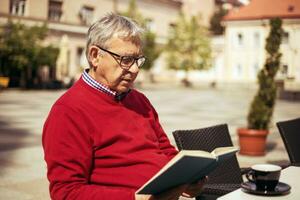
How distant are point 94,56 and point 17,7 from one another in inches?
1183

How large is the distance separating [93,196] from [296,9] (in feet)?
123

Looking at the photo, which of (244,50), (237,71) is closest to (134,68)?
(244,50)

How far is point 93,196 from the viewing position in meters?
2.21

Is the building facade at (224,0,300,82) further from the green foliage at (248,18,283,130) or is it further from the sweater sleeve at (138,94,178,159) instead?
the sweater sleeve at (138,94,178,159)

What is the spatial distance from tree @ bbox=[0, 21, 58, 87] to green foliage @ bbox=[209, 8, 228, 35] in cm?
2981

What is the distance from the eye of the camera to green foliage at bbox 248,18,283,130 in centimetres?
853

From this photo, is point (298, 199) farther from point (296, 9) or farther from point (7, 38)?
point (296, 9)

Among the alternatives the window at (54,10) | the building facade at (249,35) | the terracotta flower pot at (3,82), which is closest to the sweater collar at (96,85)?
the terracotta flower pot at (3,82)

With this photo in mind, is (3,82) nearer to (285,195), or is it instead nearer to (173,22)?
(173,22)

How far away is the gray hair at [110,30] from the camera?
8.26 ft

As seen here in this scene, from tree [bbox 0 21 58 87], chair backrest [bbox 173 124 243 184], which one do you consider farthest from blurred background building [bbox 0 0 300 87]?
chair backrest [bbox 173 124 243 184]

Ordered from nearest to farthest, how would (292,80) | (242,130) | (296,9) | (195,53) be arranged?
(242,130) < (292,80) < (296,9) < (195,53)

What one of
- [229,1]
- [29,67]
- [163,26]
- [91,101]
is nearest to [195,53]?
[163,26]

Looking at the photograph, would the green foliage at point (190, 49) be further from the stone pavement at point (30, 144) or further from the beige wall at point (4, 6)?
the stone pavement at point (30, 144)
